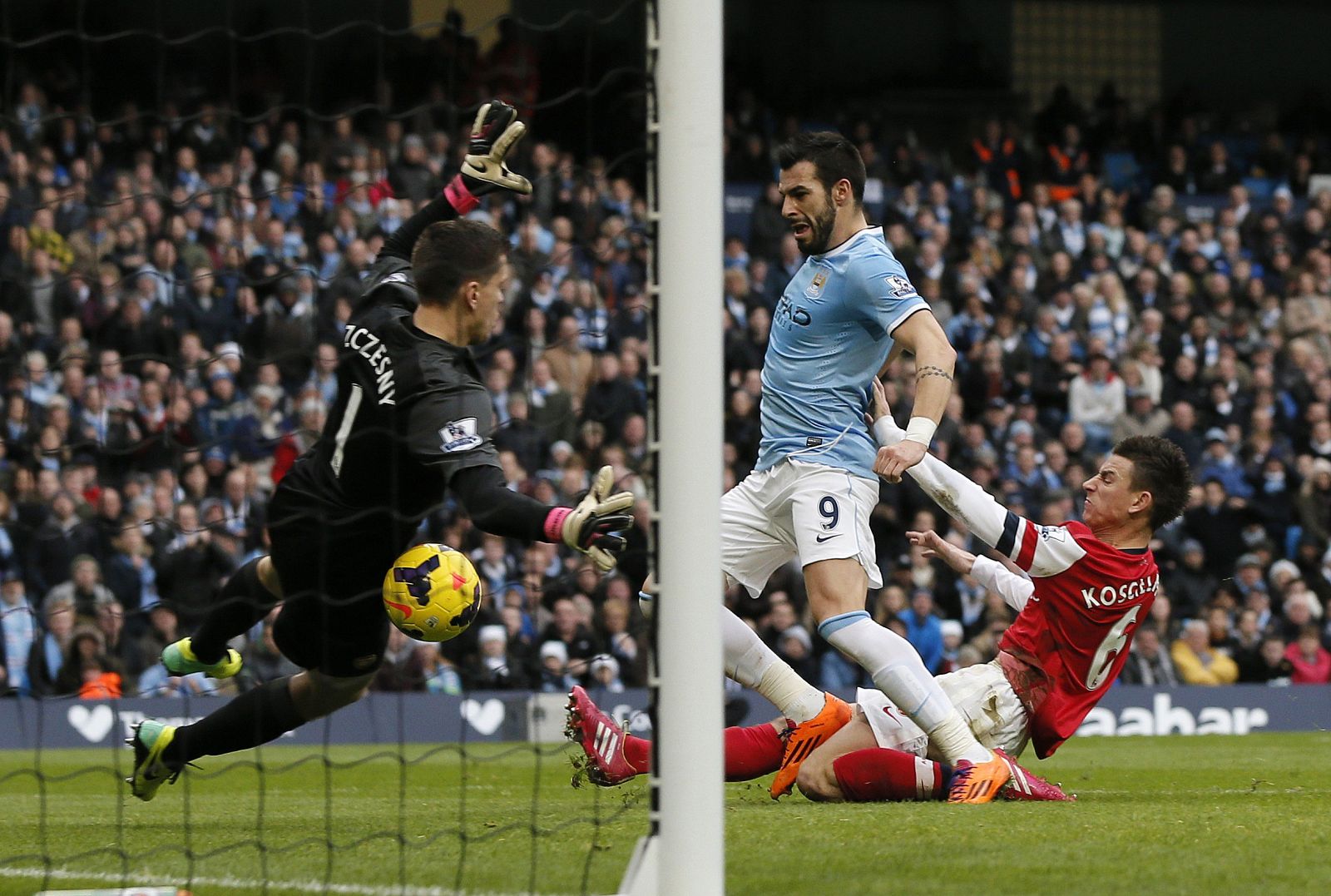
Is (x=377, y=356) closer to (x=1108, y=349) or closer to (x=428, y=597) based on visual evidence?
(x=428, y=597)

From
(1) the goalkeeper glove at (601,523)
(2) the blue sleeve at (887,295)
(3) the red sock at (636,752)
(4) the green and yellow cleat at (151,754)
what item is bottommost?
(3) the red sock at (636,752)

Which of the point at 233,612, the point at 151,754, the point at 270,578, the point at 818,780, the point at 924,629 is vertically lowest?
the point at 924,629

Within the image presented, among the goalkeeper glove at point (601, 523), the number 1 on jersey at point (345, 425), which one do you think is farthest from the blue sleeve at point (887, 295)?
the goalkeeper glove at point (601, 523)

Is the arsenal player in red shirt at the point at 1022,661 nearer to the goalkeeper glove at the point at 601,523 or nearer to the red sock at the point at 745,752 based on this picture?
the red sock at the point at 745,752

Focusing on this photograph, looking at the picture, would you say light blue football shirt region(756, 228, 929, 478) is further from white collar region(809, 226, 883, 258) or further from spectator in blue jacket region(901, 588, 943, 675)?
spectator in blue jacket region(901, 588, 943, 675)

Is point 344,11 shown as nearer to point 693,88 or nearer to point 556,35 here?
point 556,35

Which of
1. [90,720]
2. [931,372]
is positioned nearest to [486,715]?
[90,720]

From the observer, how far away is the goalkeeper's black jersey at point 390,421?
17.0ft

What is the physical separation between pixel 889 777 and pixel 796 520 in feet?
3.02

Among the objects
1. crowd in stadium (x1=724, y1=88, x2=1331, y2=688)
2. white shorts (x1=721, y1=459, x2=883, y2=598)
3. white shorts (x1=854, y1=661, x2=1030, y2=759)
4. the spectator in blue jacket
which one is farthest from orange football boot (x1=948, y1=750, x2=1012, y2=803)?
the spectator in blue jacket

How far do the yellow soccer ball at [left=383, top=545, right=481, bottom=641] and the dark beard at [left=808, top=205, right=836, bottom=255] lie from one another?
1.72 metres

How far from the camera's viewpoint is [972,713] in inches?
249

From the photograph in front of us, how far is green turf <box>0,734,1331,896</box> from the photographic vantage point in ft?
14.5

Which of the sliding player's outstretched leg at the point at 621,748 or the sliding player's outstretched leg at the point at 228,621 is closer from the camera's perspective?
the sliding player's outstretched leg at the point at 228,621
